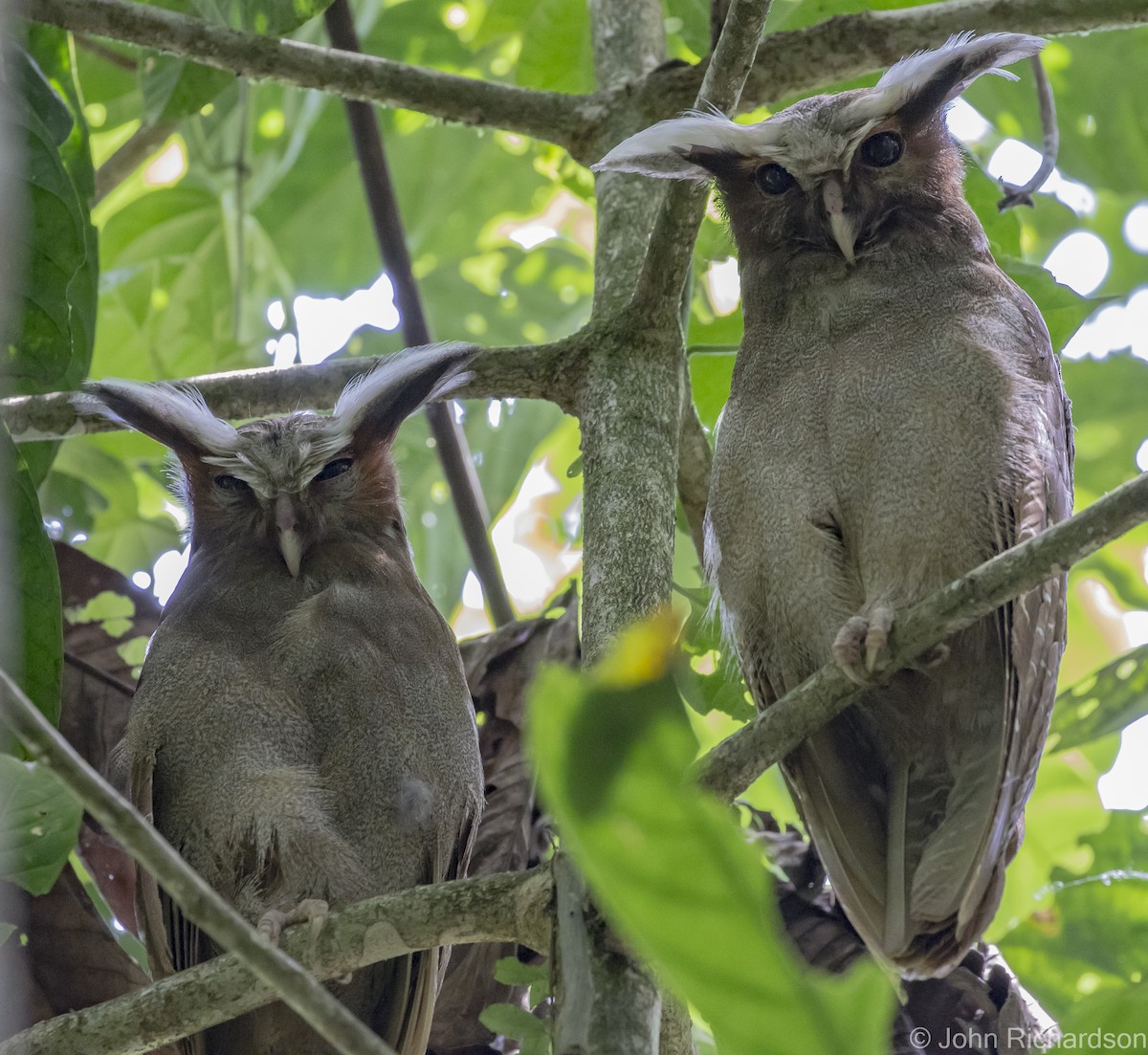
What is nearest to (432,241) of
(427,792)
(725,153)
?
(725,153)

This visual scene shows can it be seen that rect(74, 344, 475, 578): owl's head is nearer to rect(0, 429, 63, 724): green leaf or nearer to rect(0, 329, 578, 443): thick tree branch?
rect(0, 329, 578, 443): thick tree branch

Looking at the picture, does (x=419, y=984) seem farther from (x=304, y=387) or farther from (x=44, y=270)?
(x=44, y=270)

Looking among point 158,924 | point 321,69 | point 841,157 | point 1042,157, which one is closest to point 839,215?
point 841,157

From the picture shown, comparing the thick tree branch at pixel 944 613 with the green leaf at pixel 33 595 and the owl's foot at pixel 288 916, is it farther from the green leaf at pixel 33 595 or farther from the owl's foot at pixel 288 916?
the green leaf at pixel 33 595

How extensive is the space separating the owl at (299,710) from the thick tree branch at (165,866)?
169cm

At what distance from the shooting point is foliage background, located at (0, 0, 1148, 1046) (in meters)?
3.74

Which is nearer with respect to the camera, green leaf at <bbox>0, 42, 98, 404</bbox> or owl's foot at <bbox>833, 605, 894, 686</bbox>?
owl's foot at <bbox>833, 605, 894, 686</bbox>

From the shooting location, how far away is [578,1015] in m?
2.25

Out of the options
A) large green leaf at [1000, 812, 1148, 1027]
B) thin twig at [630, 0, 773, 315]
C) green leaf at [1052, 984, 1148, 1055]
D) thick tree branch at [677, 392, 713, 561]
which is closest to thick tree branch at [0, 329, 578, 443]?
thin twig at [630, 0, 773, 315]

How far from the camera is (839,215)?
3.54m

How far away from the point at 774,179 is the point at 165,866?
2618mm

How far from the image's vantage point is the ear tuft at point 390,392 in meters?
3.93

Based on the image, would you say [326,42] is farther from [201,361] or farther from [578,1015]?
[578,1015]

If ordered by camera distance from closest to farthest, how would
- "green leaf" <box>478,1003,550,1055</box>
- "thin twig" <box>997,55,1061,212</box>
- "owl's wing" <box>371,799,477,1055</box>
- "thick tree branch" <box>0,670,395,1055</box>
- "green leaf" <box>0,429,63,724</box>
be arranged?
"thick tree branch" <box>0,670,395,1055</box> → "green leaf" <box>478,1003,550,1055</box> → "green leaf" <box>0,429,63,724</box> → "owl's wing" <box>371,799,477,1055</box> → "thin twig" <box>997,55,1061,212</box>
